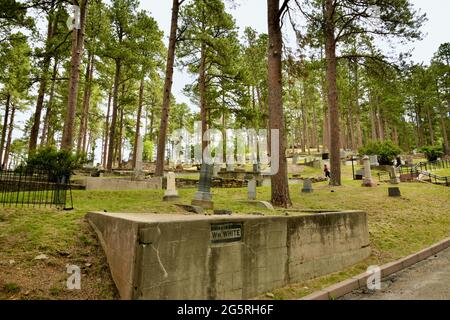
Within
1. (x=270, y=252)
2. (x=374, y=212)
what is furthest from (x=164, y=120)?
(x=270, y=252)

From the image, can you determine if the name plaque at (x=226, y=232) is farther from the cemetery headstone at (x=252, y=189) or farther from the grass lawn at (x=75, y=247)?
the cemetery headstone at (x=252, y=189)

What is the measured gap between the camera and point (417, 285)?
17.4 feet

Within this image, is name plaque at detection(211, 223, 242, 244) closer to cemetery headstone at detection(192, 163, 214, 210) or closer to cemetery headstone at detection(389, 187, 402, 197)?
cemetery headstone at detection(192, 163, 214, 210)

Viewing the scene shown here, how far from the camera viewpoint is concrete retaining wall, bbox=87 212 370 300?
347 centimetres

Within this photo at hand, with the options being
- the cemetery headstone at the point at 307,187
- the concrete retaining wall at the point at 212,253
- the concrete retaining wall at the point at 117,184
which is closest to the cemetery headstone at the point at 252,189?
the cemetery headstone at the point at 307,187

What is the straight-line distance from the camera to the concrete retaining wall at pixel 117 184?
12624 mm

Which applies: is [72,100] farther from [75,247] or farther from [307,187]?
[307,187]

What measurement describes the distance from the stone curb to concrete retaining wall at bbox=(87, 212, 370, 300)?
0.47 metres

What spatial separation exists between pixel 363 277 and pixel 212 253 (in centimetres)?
347

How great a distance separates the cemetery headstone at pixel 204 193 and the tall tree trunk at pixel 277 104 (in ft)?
7.42

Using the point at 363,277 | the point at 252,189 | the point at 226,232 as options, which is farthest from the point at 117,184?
the point at 363,277

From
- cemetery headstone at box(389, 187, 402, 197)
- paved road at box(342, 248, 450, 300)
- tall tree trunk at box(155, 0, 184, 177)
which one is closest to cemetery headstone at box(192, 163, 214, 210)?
paved road at box(342, 248, 450, 300)
